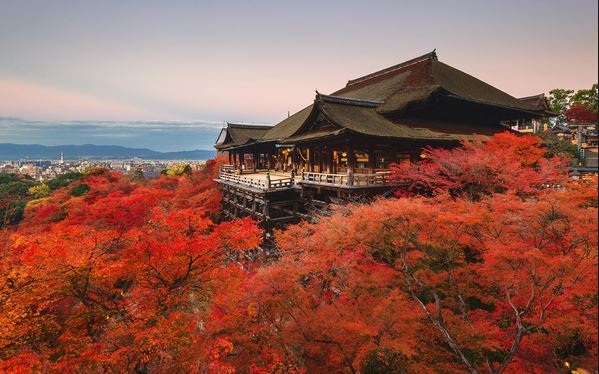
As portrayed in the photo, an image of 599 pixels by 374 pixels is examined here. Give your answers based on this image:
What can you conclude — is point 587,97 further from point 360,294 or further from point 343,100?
point 360,294

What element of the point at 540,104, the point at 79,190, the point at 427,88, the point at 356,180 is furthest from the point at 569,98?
the point at 79,190

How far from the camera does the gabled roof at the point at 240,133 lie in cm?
3462

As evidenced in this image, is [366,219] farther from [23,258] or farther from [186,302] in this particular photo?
[23,258]

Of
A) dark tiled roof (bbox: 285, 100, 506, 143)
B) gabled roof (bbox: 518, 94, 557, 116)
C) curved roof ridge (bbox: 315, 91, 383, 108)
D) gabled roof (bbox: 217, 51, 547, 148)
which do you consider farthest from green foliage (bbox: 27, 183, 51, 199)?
gabled roof (bbox: 518, 94, 557, 116)

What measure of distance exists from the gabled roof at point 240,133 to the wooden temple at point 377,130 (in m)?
6.58

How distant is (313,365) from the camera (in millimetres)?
10008

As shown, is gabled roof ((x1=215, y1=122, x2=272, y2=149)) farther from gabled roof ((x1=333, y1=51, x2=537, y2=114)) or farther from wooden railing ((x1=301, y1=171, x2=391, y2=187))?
wooden railing ((x1=301, y1=171, x2=391, y2=187))

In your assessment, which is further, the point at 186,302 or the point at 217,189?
the point at 217,189

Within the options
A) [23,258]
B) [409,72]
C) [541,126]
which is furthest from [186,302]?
[541,126]

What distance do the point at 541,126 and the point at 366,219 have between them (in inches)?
1527

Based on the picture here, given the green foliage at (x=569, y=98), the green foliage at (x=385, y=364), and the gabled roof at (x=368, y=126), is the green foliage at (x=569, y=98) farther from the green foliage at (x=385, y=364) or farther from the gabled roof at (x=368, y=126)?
the green foliage at (x=385, y=364)

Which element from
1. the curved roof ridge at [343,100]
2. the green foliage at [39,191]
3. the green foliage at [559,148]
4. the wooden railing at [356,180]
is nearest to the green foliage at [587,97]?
the green foliage at [559,148]

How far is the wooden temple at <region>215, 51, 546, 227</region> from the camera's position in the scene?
699 inches

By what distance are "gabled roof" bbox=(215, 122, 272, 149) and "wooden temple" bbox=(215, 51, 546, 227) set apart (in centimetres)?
658
